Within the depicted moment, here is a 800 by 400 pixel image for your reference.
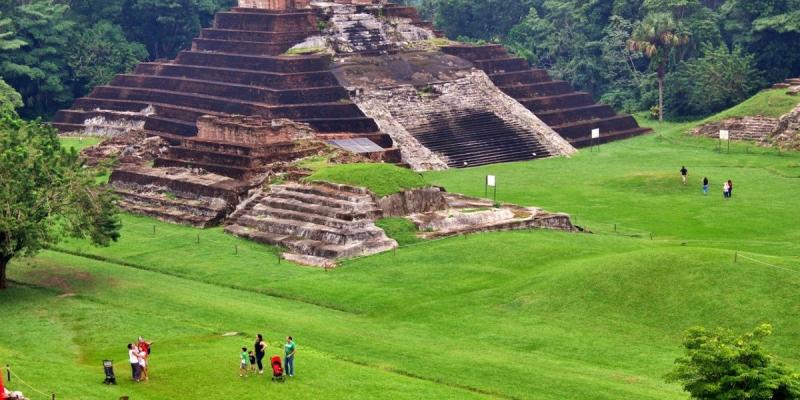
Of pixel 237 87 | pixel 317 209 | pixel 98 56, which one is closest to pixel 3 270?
pixel 317 209

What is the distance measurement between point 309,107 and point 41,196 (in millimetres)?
26399

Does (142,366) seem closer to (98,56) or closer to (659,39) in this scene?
(659,39)

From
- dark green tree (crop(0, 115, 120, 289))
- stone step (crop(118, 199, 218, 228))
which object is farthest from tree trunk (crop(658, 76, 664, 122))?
dark green tree (crop(0, 115, 120, 289))

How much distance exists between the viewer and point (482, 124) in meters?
71.1

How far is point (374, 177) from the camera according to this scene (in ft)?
168

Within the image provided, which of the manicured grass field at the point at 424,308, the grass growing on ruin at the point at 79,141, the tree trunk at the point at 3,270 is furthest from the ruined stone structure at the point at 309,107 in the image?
the tree trunk at the point at 3,270

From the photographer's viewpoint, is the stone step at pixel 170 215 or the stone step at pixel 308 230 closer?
the stone step at pixel 308 230

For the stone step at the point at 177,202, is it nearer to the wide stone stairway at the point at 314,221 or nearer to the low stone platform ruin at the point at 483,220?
the wide stone stairway at the point at 314,221

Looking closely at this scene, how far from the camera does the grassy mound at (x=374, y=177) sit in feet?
166

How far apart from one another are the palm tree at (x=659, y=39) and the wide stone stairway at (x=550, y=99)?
469 centimetres

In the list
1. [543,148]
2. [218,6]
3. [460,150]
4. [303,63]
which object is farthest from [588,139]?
[218,6]

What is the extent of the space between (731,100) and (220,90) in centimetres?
2875

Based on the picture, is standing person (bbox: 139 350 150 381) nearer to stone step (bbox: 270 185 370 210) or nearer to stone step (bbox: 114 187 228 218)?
stone step (bbox: 270 185 370 210)

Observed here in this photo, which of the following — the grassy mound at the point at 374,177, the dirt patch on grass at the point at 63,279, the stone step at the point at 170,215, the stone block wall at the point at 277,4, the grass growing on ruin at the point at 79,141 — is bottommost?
the stone step at the point at 170,215
